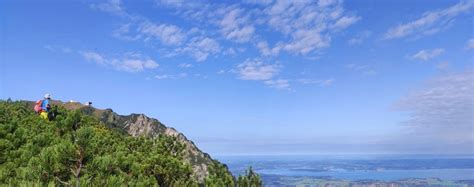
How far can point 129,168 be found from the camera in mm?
15062

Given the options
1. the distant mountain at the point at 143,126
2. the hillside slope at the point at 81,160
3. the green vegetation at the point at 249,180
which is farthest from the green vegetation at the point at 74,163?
the distant mountain at the point at 143,126

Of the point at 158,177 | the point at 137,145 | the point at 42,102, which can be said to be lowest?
the point at 158,177

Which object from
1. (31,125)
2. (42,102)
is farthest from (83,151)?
(42,102)

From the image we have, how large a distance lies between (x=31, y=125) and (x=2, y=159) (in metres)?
12.5

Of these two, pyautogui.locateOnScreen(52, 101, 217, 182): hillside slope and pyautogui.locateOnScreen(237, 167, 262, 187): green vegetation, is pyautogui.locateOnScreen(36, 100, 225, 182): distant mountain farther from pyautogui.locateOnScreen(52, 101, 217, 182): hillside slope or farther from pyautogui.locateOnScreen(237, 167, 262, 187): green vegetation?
pyautogui.locateOnScreen(237, 167, 262, 187): green vegetation

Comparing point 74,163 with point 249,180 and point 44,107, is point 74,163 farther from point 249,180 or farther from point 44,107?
point 44,107

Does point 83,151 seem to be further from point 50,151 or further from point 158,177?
point 158,177

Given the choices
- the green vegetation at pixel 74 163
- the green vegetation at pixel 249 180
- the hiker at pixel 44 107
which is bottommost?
the green vegetation at pixel 249 180

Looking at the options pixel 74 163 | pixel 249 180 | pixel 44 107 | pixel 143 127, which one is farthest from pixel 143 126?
pixel 74 163

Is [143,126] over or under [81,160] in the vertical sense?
over

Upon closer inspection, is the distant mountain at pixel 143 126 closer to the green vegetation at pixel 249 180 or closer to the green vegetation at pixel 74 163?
the green vegetation at pixel 74 163

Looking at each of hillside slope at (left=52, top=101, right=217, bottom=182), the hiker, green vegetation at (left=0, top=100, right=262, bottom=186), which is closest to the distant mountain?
hillside slope at (left=52, top=101, right=217, bottom=182)

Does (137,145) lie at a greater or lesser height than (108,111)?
lesser

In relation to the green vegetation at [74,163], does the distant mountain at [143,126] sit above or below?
above
